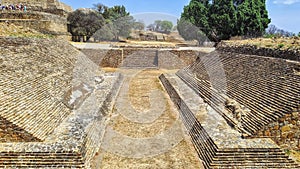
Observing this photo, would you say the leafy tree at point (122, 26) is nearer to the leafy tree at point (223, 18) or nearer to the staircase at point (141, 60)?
the leafy tree at point (223, 18)

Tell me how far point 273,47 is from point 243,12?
15.8 metres

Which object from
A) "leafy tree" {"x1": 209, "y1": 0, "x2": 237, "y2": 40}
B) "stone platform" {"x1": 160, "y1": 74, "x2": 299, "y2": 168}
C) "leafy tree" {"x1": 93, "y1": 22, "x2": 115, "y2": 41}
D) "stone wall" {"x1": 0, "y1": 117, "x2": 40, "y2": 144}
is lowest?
"stone platform" {"x1": 160, "y1": 74, "x2": 299, "y2": 168}

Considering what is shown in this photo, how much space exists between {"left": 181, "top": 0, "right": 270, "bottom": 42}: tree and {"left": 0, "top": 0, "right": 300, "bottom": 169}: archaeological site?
13.7m

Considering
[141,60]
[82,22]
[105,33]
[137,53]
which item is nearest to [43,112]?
[137,53]

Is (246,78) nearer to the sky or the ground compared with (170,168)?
nearer to the sky

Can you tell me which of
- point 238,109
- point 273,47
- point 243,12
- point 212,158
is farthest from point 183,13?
point 212,158

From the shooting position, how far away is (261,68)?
7594mm

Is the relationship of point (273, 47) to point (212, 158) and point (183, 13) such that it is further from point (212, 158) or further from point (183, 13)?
point (183, 13)

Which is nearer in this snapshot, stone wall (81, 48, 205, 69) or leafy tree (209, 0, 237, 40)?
stone wall (81, 48, 205, 69)

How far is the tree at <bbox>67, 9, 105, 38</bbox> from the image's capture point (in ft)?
72.1

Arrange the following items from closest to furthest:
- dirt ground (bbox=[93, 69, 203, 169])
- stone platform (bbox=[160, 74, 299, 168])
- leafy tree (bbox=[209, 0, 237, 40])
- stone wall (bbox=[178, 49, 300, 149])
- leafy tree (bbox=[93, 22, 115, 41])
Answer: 1. stone platform (bbox=[160, 74, 299, 168])
2. dirt ground (bbox=[93, 69, 203, 169])
3. stone wall (bbox=[178, 49, 300, 149])
4. leafy tree (bbox=[209, 0, 237, 40])
5. leafy tree (bbox=[93, 22, 115, 41])

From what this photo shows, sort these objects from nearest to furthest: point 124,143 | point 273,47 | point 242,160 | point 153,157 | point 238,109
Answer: point 242,160 < point 153,157 < point 124,143 < point 238,109 < point 273,47

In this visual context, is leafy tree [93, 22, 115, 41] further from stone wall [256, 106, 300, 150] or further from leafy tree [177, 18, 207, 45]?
stone wall [256, 106, 300, 150]

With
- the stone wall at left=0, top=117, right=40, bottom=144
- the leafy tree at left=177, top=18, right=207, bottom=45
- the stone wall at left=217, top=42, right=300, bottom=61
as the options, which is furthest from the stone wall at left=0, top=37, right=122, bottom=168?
the leafy tree at left=177, top=18, right=207, bottom=45
